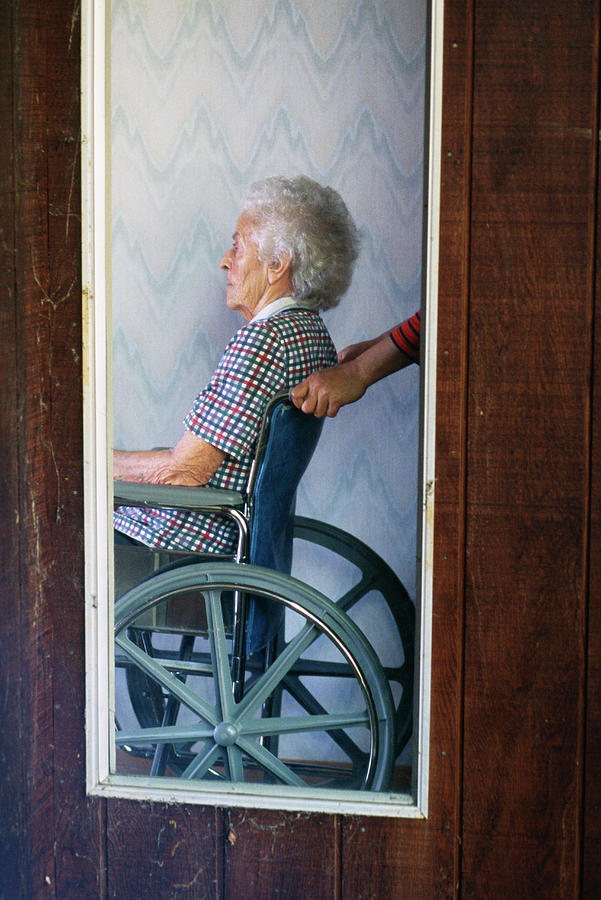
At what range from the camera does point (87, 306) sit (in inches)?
73.1

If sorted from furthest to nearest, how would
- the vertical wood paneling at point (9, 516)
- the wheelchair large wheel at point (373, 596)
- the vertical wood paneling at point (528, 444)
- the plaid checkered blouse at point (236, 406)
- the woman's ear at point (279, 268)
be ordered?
the woman's ear at point (279, 268) < the plaid checkered blouse at point (236, 406) < the wheelchair large wheel at point (373, 596) < the vertical wood paneling at point (9, 516) < the vertical wood paneling at point (528, 444)

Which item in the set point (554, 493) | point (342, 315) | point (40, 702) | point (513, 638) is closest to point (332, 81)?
point (342, 315)

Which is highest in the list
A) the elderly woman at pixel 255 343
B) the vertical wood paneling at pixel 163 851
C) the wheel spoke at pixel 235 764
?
the elderly woman at pixel 255 343

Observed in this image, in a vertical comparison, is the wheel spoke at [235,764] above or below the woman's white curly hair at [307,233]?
below

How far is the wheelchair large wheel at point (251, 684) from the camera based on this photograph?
1997 mm

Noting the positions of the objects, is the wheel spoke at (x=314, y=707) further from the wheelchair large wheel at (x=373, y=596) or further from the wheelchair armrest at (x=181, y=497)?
the wheelchair armrest at (x=181, y=497)

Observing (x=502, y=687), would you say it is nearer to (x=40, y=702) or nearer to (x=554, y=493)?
(x=554, y=493)

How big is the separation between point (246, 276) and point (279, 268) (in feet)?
0.22

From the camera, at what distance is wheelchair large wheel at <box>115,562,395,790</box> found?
200 cm

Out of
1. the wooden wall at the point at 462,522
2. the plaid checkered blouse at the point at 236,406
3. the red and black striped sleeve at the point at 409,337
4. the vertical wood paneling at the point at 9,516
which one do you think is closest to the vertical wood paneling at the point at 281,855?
the wooden wall at the point at 462,522

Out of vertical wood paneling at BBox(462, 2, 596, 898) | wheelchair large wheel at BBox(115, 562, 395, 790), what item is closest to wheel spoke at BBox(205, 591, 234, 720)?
wheelchair large wheel at BBox(115, 562, 395, 790)

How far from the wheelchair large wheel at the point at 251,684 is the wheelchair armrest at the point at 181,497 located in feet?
0.38

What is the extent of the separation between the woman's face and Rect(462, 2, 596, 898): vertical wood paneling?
0.56 m

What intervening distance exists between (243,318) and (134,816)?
956 mm
